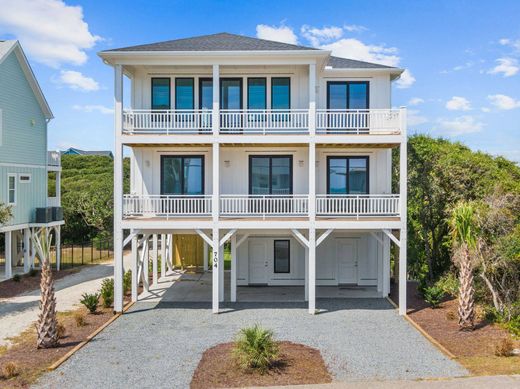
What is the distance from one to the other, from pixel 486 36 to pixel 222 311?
63.6ft

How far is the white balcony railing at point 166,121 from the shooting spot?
16.4 metres

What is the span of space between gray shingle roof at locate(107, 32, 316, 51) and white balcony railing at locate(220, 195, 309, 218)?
5.29m

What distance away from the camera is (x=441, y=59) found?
78.5 ft

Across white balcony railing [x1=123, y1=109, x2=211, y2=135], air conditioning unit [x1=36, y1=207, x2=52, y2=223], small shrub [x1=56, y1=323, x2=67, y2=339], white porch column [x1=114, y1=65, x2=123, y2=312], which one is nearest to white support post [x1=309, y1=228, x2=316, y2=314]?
white balcony railing [x1=123, y1=109, x2=211, y2=135]

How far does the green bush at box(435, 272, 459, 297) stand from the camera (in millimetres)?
16703

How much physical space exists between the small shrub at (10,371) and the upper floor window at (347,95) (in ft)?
45.4

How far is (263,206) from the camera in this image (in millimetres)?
16609

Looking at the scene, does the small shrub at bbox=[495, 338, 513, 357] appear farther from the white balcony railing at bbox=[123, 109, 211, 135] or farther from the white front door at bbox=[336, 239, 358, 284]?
the white balcony railing at bbox=[123, 109, 211, 135]

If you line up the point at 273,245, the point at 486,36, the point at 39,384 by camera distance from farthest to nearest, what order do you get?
the point at 486,36 < the point at 273,245 < the point at 39,384

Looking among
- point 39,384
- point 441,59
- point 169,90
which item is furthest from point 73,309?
point 441,59

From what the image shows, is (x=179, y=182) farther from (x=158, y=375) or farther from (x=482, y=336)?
(x=482, y=336)

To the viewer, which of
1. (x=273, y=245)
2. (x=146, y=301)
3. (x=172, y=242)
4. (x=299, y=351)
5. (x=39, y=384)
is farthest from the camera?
(x=172, y=242)

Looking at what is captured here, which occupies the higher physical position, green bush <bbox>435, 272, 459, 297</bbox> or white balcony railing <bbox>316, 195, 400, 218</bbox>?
white balcony railing <bbox>316, 195, 400, 218</bbox>

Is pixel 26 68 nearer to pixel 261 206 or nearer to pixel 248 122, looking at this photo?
pixel 248 122
